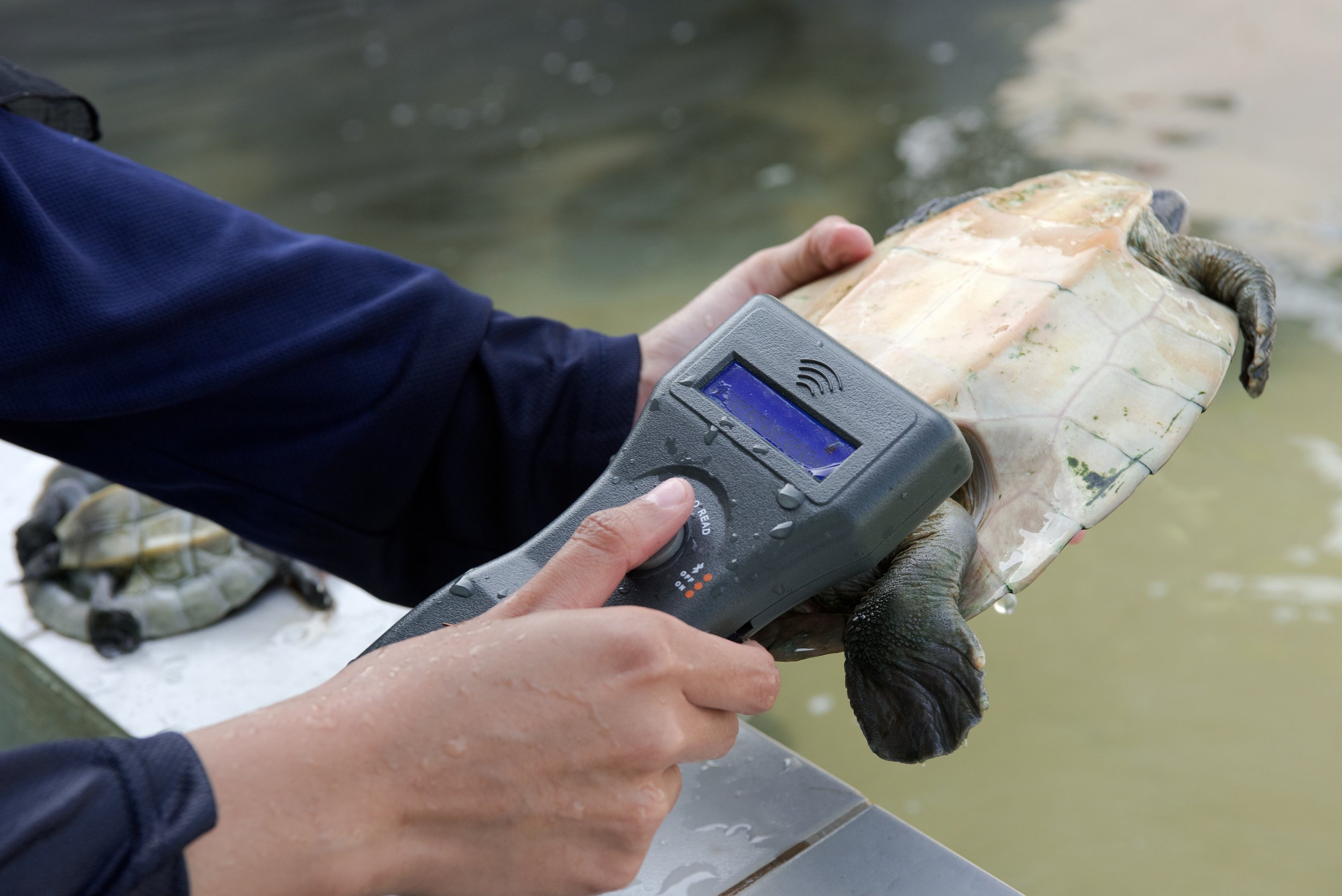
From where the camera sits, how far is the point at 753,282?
3.93 ft

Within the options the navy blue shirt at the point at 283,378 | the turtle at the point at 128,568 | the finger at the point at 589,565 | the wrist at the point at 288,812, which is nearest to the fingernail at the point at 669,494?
the finger at the point at 589,565

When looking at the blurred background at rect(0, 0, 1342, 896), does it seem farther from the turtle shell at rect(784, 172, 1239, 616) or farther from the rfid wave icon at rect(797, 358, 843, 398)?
the rfid wave icon at rect(797, 358, 843, 398)

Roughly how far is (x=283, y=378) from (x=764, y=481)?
1.63ft

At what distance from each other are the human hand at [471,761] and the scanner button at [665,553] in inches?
2.9

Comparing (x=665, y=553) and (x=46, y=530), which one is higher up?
(x=665, y=553)

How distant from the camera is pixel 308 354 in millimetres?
921

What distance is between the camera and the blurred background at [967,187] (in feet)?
5.67

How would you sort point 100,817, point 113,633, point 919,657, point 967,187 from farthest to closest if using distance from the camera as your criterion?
point 967,187 < point 113,633 < point 919,657 < point 100,817

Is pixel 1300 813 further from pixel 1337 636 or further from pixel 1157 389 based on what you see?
pixel 1157 389

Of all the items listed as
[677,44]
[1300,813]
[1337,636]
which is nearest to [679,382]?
[1300,813]

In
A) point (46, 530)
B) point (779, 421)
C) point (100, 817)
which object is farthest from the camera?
point (46, 530)

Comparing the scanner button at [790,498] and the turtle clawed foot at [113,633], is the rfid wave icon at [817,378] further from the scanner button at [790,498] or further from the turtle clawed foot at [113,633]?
the turtle clawed foot at [113,633]

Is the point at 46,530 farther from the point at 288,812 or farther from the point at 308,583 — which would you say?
the point at 288,812

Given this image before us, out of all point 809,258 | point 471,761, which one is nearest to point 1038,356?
point 809,258
